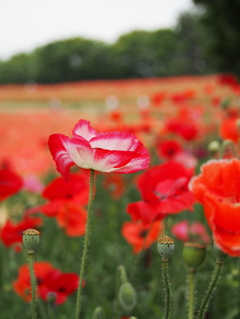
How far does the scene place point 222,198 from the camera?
55 cm

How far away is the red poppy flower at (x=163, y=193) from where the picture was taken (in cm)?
74

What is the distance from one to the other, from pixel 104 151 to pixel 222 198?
176 mm

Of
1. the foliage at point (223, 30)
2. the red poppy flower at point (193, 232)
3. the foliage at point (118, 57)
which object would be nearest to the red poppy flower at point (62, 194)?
the red poppy flower at point (193, 232)

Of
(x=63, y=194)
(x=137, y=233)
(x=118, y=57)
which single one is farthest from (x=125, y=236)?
(x=118, y=57)

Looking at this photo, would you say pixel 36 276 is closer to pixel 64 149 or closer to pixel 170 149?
pixel 64 149

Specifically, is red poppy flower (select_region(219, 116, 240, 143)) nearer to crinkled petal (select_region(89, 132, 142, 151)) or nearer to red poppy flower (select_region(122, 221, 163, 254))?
red poppy flower (select_region(122, 221, 163, 254))

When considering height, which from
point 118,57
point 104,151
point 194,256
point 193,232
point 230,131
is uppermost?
point 118,57

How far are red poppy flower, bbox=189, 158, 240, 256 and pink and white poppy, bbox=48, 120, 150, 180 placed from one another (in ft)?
0.33

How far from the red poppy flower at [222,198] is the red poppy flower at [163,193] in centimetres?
14

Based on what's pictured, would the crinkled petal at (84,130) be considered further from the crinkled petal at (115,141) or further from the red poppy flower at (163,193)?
the red poppy flower at (163,193)

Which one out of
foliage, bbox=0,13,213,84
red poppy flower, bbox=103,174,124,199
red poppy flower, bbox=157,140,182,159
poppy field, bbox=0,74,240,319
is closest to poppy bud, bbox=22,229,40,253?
poppy field, bbox=0,74,240,319

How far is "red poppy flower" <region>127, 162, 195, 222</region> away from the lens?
2.43 ft

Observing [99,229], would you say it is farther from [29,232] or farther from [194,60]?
[194,60]

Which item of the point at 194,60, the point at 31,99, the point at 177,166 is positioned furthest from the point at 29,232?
the point at 194,60
